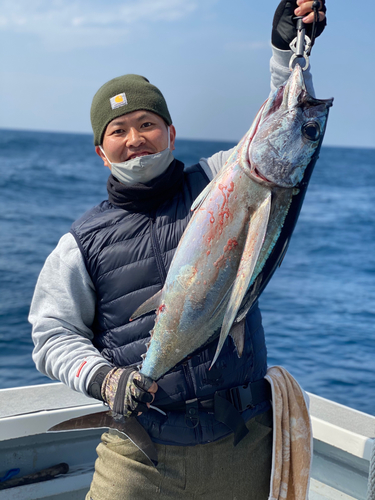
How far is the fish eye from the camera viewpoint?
1.78 m

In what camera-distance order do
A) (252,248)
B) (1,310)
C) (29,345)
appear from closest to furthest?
(252,248)
(29,345)
(1,310)

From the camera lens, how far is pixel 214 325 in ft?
6.42

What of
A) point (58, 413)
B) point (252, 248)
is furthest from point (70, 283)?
point (58, 413)

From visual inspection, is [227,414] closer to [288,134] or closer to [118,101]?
[288,134]

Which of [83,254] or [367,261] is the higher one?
[83,254]

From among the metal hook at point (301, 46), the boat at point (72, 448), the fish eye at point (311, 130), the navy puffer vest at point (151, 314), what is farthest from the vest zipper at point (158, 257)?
the boat at point (72, 448)

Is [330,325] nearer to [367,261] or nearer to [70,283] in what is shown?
[367,261]

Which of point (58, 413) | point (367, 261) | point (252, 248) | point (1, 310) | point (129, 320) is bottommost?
point (367, 261)

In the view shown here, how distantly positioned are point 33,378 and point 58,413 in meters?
4.87

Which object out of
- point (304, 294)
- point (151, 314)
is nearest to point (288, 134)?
point (151, 314)

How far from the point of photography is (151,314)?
83.0 inches

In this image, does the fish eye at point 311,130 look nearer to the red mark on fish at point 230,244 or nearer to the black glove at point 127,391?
the red mark on fish at point 230,244

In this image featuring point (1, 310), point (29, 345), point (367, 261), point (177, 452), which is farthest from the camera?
point (367, 261)

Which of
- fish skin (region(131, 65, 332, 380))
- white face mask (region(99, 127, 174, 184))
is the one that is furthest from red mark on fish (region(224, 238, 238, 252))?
white face mask (region(99, 127, 174, 184))
